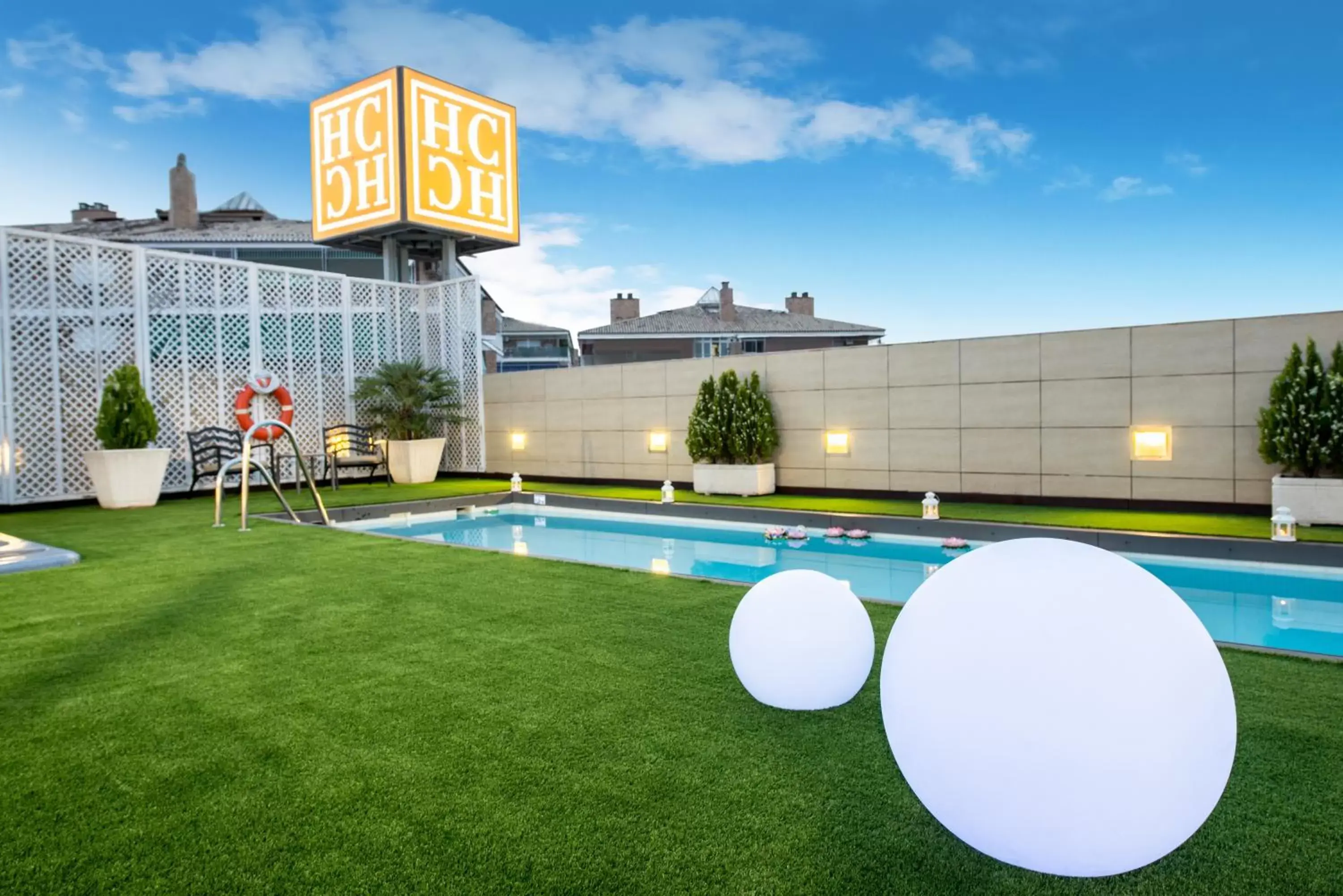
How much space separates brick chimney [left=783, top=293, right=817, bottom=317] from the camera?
3669cm

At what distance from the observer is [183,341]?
1385 cm

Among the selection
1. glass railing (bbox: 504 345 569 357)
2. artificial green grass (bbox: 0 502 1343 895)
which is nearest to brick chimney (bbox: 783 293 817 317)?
glass railing (bbox: 504 345 569 357)

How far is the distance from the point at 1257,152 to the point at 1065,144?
13.0 feet

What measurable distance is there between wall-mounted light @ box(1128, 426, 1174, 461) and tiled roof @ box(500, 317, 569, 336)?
136 ft

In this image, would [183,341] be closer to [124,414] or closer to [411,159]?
[124,414]

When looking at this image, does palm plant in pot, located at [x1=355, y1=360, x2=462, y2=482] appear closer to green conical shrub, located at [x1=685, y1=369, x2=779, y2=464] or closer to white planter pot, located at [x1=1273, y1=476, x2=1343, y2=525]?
green conical shrub, located at [x1=685, y1=369, x2=779, y2=464]

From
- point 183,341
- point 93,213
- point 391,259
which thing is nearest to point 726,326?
point 391,259

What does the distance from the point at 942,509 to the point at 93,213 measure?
137ft

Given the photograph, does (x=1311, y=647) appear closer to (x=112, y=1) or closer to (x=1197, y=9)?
(x=1197, y=9)

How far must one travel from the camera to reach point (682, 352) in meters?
35.1

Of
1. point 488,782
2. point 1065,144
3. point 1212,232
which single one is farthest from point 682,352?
point 488,782

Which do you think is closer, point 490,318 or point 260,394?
point 260,394

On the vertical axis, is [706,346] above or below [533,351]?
below

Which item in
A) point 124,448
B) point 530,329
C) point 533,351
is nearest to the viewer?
point 124,448
